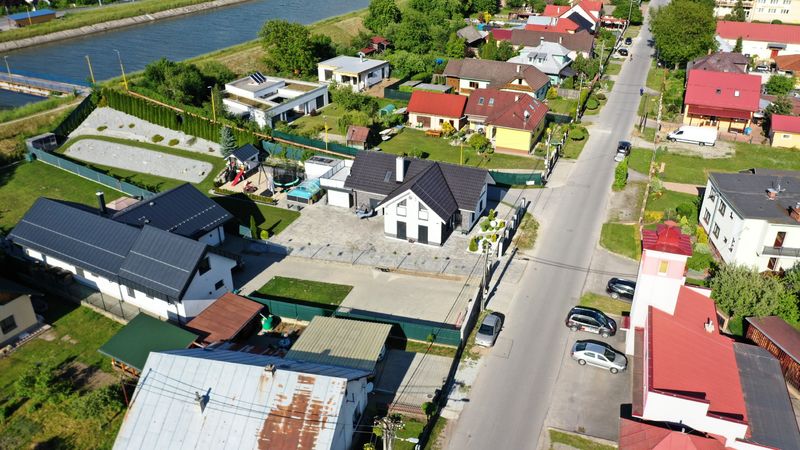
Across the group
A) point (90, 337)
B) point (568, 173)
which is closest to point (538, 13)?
point (568, 173)

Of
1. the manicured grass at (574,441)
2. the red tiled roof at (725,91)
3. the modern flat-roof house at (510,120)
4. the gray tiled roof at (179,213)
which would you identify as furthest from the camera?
the red tiled roof at (725,91)

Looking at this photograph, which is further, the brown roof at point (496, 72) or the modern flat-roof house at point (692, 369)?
the brown roof at point (496, 72)

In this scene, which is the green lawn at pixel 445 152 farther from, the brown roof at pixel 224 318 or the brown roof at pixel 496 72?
the brown roof at pixel 224 318

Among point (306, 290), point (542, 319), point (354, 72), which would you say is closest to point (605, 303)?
point (542, 319)

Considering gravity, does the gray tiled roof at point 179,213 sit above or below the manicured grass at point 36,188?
above

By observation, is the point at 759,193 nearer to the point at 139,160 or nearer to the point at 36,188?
the point at 139,160

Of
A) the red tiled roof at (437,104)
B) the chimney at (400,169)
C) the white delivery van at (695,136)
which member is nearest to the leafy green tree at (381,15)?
the red tiled roof at (437,104)
